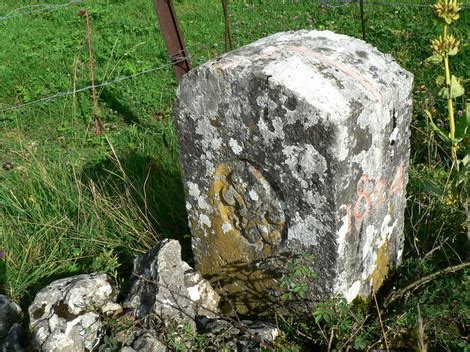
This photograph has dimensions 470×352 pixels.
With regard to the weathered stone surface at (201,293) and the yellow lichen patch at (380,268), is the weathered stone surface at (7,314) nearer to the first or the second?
the weathered stone surface at (201,293)

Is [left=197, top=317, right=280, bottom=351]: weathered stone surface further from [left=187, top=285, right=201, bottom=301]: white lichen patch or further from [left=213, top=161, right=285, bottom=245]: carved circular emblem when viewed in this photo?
[left=213, top=161, right=285, bottom=245]: carved circular emblem

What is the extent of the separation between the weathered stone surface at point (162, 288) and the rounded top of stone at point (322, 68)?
2.80ft

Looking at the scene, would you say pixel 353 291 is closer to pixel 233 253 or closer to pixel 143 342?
pixel 233 253

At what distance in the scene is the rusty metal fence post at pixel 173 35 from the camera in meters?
4.38

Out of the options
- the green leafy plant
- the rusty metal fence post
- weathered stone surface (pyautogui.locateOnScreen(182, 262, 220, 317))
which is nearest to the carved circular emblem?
the green leafy plant

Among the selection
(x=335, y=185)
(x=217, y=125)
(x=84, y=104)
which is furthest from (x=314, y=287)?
(x=84, y=104)

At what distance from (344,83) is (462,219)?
1.09 meters

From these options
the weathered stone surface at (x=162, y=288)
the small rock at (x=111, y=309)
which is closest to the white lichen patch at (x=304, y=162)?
the weathered stone surface at (x=162, y=288)

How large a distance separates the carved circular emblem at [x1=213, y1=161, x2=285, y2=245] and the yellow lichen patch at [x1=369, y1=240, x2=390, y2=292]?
0.47m

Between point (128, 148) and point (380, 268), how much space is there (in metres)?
2.16

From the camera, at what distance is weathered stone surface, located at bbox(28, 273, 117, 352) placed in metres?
2.68

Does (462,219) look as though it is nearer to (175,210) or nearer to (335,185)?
(335,185)

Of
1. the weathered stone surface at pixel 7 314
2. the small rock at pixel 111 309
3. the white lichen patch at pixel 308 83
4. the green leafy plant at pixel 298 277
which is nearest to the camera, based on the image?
the white lichen patch at pixel 308 83

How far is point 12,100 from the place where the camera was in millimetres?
5613
